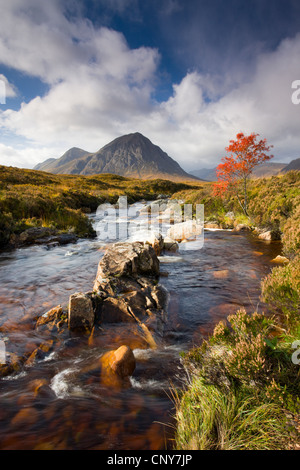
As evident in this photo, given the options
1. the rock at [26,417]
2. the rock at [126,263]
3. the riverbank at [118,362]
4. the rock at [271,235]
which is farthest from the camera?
the rock at [271,235]

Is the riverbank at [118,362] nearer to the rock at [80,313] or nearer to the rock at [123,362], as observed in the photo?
the rock at [123,362]

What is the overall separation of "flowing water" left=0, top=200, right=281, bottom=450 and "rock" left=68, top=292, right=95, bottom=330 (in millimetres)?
333

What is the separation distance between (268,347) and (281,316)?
129 inches

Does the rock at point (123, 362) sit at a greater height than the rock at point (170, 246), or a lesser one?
lesser

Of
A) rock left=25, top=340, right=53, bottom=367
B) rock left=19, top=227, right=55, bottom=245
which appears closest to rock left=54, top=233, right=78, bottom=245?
rock left=19, top=227, right=55, bottom=245

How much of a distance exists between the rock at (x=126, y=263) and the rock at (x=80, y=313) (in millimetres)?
801

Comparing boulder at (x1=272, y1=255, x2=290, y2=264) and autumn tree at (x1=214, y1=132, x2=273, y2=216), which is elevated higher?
autumn tree at (x1=214, y1=132, x2=273, y2=216)

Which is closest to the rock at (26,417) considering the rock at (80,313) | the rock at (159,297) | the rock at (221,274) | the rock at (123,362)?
the rock at (123,362)

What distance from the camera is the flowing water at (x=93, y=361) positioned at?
2.93m

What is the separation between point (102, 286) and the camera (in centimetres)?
658

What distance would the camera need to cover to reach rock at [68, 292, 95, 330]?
5504 mm

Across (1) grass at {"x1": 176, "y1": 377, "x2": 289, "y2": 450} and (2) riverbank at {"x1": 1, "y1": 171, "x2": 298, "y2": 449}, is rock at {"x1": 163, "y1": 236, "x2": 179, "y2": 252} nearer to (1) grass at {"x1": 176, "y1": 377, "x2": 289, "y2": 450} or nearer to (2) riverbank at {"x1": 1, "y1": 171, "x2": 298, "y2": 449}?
(2) riverbank at {"x1": 1, "y1": 171, "x2": 298, "y2": 449}
